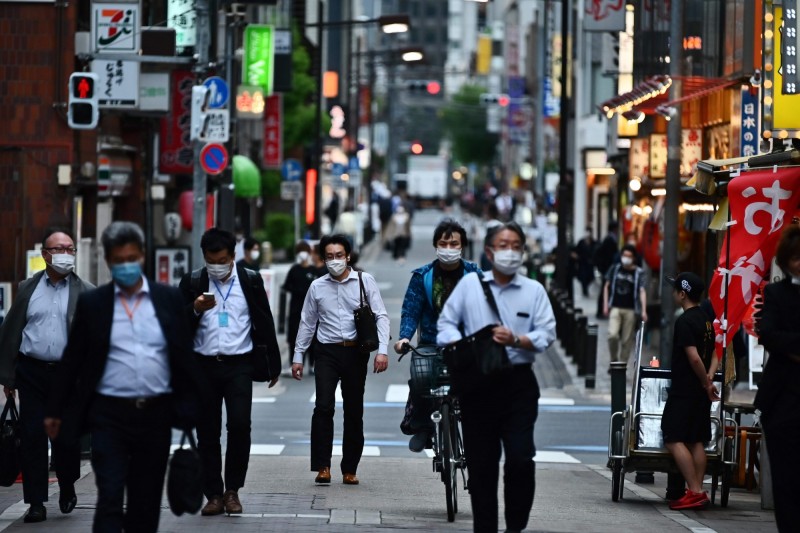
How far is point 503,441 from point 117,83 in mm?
16487

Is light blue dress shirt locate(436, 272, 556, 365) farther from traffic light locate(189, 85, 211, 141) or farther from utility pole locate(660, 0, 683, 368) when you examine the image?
traffic light locate(189, 85, 211, 141)

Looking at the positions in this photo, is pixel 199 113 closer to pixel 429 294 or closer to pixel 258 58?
pixel 429 294

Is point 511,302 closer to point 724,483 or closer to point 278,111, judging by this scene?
point 724,483

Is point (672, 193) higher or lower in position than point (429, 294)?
higher

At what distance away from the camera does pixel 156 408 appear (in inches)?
331

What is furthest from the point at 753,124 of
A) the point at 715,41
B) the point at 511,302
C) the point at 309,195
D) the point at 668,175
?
the point at 309,195

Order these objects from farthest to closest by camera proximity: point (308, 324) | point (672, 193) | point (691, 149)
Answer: point (691, 149)
point (672, 193)
point (308, 324)

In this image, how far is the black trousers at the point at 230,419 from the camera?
1121 cm

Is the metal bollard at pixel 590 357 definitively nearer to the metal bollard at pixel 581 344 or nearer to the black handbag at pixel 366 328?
the metal bollard at pixel 581 344

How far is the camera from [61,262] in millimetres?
11086

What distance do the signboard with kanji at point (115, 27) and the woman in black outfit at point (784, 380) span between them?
16.7 metres

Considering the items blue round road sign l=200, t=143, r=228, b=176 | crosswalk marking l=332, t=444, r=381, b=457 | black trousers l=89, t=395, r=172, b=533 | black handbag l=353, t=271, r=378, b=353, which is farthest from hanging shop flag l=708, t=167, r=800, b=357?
blue round road sign l=200, t=143, r=228, b=176

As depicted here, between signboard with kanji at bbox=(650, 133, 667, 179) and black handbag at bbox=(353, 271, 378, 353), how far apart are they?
60.5 feet

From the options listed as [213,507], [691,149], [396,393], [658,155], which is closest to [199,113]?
[396,393]
